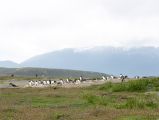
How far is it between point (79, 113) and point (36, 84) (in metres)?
57.2

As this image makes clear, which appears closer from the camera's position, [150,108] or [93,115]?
[93,115]

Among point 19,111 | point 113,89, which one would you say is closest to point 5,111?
point 19,111

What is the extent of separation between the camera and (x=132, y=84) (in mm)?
60688

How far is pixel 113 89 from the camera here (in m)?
60.2

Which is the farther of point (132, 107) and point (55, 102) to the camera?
point (55, 102)

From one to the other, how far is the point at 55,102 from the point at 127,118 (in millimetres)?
16328

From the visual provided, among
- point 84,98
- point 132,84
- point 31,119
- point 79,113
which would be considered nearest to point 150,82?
point 132,84

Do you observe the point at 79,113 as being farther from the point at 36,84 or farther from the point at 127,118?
the point at 36,84

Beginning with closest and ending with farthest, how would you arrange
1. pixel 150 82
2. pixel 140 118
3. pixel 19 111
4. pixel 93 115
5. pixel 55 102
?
pixel 140 118 < pixel 93 115 < pixel 19 111 < pixel 55 102 < pixel 150 82

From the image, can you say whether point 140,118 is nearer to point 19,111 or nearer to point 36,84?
point 19,111

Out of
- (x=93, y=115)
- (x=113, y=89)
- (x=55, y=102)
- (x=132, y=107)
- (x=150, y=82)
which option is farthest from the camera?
(x=150, y=82)

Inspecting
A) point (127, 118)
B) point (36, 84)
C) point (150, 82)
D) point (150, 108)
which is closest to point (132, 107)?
point (150, 108)

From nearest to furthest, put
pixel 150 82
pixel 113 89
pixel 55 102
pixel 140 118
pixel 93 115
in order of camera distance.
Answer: pixel 140 118 → pixel 93 115 → pixel 55 102 → pixel 113 89 → pixel 150 82

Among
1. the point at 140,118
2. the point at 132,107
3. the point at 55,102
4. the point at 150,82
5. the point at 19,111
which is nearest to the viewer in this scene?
the point at 140,118
